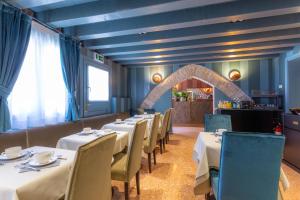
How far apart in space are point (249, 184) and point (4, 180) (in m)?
1.65

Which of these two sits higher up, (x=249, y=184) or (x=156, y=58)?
(x=156, y=58)

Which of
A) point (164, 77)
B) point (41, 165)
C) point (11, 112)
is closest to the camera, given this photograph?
point (41, 165)

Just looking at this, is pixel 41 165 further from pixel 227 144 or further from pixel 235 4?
pixel 235 4

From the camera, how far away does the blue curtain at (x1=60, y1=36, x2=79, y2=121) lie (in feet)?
10.7

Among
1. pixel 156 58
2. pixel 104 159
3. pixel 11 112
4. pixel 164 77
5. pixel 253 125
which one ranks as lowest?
pixel 253 125

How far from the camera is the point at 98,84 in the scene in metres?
4.69

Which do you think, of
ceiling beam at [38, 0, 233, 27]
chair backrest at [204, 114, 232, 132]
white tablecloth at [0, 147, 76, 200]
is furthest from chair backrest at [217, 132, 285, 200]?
ceiling beam at [38, 0, 233, 27]

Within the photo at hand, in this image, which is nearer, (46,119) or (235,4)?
(235,4)

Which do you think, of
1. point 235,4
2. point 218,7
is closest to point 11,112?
point 218,7

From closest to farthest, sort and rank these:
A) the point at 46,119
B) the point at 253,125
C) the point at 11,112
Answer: the point at 11,112 → the point at 46,119 → the point at 253,125

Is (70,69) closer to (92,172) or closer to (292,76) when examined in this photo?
(92,172)

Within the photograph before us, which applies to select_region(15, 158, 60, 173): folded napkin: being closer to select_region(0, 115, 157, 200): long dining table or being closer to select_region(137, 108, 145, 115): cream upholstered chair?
select_region(0, 115, 157, 200): long dining table

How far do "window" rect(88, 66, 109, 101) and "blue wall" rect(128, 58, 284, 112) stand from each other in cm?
166

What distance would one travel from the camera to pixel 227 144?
1414mm
